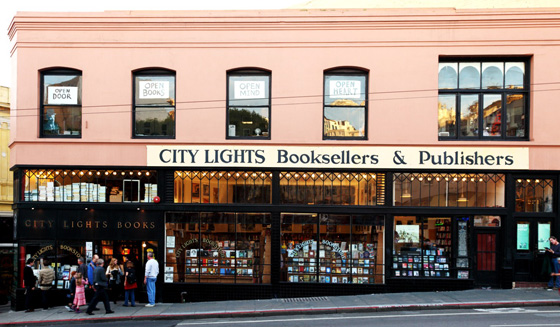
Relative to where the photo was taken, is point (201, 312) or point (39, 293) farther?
point (39, 293)

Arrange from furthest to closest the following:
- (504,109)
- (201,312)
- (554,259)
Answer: (504,109)
(554,259)
(201,312)

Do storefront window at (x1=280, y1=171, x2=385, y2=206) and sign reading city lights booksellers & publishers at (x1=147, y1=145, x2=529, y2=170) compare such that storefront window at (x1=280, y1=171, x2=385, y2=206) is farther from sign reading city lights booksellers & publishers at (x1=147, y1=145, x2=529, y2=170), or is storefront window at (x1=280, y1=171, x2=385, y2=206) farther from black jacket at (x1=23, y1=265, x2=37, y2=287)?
black jacket at (x1=23, y1=265, x2=37, y2=287)

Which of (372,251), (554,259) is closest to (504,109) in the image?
(554,259)

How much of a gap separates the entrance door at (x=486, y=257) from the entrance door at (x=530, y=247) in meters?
0.57

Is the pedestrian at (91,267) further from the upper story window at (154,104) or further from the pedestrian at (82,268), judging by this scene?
the upper story window at (154,104)

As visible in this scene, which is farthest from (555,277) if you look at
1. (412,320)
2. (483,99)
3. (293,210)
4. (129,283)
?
(129,283)

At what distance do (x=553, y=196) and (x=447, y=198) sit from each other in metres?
3.21

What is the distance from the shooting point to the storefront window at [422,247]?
634 inches

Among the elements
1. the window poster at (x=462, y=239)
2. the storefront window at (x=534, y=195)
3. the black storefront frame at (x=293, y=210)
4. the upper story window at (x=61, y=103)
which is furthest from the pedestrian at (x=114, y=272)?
the storefront window at (x=534, y=195)

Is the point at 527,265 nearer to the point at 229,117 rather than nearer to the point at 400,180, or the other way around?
the point at 400,180

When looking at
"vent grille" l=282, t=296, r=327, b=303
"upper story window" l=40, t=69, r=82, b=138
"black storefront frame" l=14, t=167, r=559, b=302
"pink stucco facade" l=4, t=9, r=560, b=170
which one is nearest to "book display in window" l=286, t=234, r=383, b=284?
A: "black storefront frame" l=14, t=167, r=559, b=302

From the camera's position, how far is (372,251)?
1628 cm

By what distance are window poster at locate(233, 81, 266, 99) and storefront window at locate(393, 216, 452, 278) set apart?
5.75m

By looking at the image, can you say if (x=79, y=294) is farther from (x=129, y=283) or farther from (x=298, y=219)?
(x=298, y=219)
